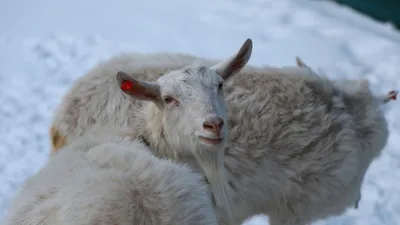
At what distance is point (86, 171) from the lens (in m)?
2.45

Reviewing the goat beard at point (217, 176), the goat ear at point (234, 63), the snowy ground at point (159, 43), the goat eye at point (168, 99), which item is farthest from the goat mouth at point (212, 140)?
the snowy ground at point (159, 43)

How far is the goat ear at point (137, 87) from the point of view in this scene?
2.93 metres

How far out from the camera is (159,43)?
7027mm

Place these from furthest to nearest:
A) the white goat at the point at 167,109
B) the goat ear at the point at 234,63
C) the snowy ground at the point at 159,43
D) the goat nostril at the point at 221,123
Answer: the snowy ground at the point at 159,43
the goat ear at the point at 234,63
the white goat at the point at 167,109
the goat nostril at the point at 221,123

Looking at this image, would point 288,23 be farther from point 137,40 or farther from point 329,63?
point 137,40

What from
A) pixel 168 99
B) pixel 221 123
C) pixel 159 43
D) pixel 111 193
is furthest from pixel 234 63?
pixel 159 43

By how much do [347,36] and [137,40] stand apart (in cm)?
250

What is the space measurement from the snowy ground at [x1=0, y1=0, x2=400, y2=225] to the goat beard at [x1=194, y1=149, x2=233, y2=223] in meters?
1.99

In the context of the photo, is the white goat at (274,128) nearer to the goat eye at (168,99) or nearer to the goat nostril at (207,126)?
the goat eye at (168,99)

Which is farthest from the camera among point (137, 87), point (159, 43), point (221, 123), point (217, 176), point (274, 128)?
point (159, 43)

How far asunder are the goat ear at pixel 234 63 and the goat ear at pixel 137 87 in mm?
368

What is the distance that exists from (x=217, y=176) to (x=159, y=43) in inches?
160

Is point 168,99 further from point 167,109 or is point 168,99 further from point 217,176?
point 217,176

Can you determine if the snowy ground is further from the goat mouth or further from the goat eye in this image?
the goat mouth
